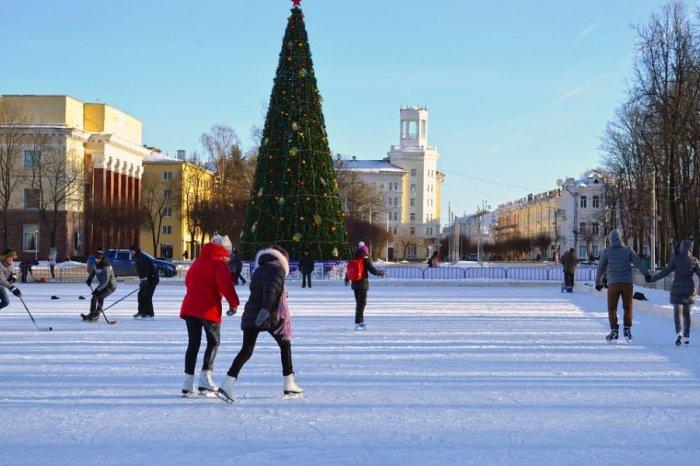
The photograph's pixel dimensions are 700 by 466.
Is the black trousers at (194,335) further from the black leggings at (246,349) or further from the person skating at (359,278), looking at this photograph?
the person skating at (359,278)

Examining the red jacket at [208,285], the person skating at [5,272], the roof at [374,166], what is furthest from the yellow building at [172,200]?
the red jacket at [208,285]

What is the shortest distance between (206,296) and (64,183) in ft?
203

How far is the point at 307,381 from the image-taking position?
11.0m

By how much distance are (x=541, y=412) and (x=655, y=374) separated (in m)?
3.32

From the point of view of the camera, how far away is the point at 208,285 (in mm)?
9695

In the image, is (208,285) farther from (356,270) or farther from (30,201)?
(30,201)

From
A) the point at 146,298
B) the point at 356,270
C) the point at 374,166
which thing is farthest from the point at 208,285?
the point at 374,166

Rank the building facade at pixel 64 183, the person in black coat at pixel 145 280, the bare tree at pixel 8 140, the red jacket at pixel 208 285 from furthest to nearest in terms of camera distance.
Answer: the building facade at pixel 64 183, the bare tree at pixel 8 140, the person in black coat at pixel 145 280, the red jacket at pixel 208 285

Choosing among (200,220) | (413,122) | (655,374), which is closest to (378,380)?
(655,374)

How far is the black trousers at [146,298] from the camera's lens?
2052 cm

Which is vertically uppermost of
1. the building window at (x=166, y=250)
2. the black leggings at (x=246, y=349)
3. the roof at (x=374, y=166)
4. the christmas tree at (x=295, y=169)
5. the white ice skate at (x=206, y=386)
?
the roof at (x=374, y=166)

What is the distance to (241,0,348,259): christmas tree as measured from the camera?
41.7m

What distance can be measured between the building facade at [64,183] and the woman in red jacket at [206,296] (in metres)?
61.4

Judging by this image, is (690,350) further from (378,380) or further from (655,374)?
(378,380)
